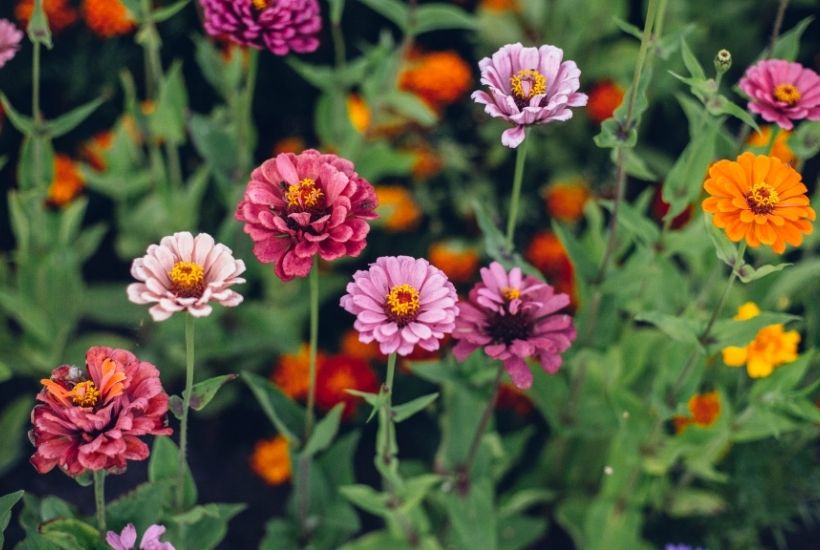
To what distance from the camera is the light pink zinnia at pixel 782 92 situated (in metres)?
1.38

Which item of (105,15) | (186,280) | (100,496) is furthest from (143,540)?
(105,15)

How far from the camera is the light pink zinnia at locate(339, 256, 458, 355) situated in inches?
45.9

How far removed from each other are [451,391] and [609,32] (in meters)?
1.33

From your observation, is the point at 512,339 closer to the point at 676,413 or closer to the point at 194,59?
the point at 676,413

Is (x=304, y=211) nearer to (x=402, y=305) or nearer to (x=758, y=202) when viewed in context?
(x=402, y=305)

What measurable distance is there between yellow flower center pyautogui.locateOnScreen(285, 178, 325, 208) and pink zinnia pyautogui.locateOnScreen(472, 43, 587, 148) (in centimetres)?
26

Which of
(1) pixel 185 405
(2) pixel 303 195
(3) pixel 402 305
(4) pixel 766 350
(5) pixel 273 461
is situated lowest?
(5) pixel 273 461

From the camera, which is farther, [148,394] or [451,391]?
[451,391]

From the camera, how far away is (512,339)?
4.37ft

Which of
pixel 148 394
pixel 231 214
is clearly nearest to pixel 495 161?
pixel 231 214

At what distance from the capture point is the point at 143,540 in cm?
117

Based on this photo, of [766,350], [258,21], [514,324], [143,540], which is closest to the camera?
[143,540]

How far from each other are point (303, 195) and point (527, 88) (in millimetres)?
352

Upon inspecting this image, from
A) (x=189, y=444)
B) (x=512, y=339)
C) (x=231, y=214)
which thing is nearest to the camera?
(x=512, y=339)
